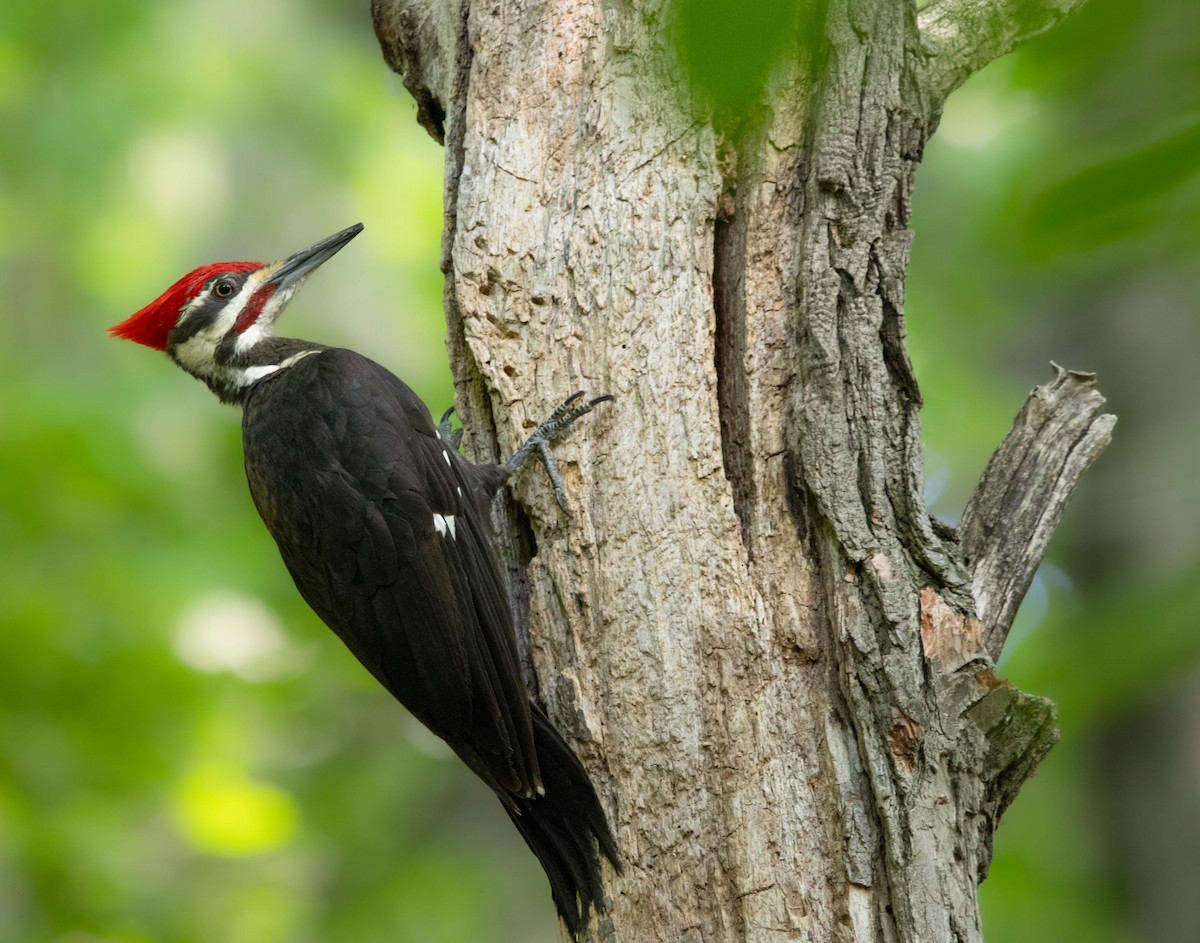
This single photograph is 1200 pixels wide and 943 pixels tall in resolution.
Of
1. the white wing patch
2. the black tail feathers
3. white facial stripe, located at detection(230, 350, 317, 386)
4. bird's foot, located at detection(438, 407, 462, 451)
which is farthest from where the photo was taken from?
white facial stripe, located at detection(230, 350, 317, 386)

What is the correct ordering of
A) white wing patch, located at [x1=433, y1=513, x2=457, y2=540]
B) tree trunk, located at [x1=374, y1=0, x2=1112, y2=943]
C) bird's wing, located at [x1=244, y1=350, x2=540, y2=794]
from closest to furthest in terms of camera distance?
1. tree trunk, located at [x1=374, y1=0, x2=1112, y2=943]
2. bird's wing, located at [x1=244, y1=350, x2=540, y2=794]
3. white wing patch, located at [x1=433, y1=513, x2=457, y2=540]

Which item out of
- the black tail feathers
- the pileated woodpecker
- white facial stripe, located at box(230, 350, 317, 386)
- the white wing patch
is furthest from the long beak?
the black tail feathers

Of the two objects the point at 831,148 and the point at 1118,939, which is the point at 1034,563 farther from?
the point at 1118,939

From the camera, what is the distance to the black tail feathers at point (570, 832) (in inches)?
89.5

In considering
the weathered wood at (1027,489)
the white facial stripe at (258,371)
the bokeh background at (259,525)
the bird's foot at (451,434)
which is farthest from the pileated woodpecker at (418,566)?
the bokeh background at (259,525)

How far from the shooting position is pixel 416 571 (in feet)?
8.93

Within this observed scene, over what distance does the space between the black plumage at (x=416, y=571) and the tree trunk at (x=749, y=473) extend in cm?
8

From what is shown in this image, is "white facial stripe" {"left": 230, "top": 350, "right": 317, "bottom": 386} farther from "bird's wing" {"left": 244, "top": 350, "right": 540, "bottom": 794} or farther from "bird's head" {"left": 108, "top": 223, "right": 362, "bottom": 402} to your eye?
"bird's wing" {"left": 244, "top": 350, "right": 540, "bottom": 794}

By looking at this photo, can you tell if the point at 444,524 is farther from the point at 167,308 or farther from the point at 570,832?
the point at 167,308

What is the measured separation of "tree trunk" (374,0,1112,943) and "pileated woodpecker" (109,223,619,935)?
0.24 ft

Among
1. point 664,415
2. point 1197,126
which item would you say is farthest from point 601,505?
point 1197,126

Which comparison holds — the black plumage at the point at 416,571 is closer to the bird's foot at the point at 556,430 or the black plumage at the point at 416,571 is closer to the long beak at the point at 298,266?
the bird's foot at the point at 556,430

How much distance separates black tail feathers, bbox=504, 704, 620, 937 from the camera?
2.27 meters

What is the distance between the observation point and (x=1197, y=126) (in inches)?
47.1
